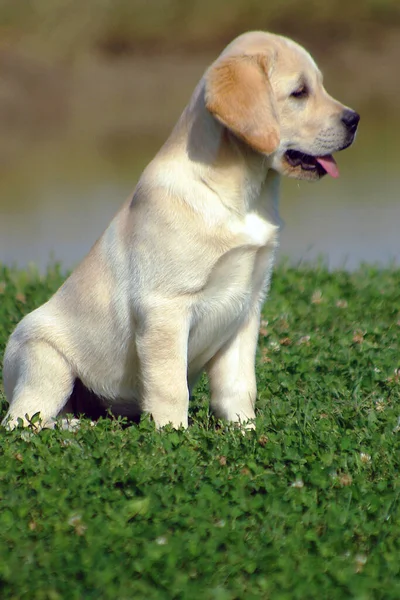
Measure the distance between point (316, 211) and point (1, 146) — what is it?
440 centimetres

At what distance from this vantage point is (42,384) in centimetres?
459

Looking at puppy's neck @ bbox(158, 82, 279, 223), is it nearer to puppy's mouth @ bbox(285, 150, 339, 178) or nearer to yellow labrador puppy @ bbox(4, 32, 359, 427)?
yellow labrador puppy @ bbox(4, 32, 359, 427)

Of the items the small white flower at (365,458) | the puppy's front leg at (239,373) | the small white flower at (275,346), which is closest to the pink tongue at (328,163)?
the puppy's front leg at (239,373)

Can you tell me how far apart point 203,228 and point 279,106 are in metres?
0.59

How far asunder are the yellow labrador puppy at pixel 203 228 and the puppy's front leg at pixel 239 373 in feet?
0.29

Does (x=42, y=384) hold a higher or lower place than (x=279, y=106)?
lower

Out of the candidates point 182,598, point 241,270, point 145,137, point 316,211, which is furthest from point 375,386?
point 145,137

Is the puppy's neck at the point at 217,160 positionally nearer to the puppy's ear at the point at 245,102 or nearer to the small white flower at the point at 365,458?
the puppy's ear at the point at 245,102

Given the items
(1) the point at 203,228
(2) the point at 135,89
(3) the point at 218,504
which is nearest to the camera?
(3) the point at 218,504

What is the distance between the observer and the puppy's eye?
13.9ft

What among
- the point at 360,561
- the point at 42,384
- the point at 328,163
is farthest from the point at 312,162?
the point at 360,561

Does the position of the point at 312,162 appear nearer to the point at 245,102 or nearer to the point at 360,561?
the point at 245,102

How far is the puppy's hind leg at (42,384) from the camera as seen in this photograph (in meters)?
4.59

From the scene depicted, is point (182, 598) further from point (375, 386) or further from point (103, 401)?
point (375, 386)
